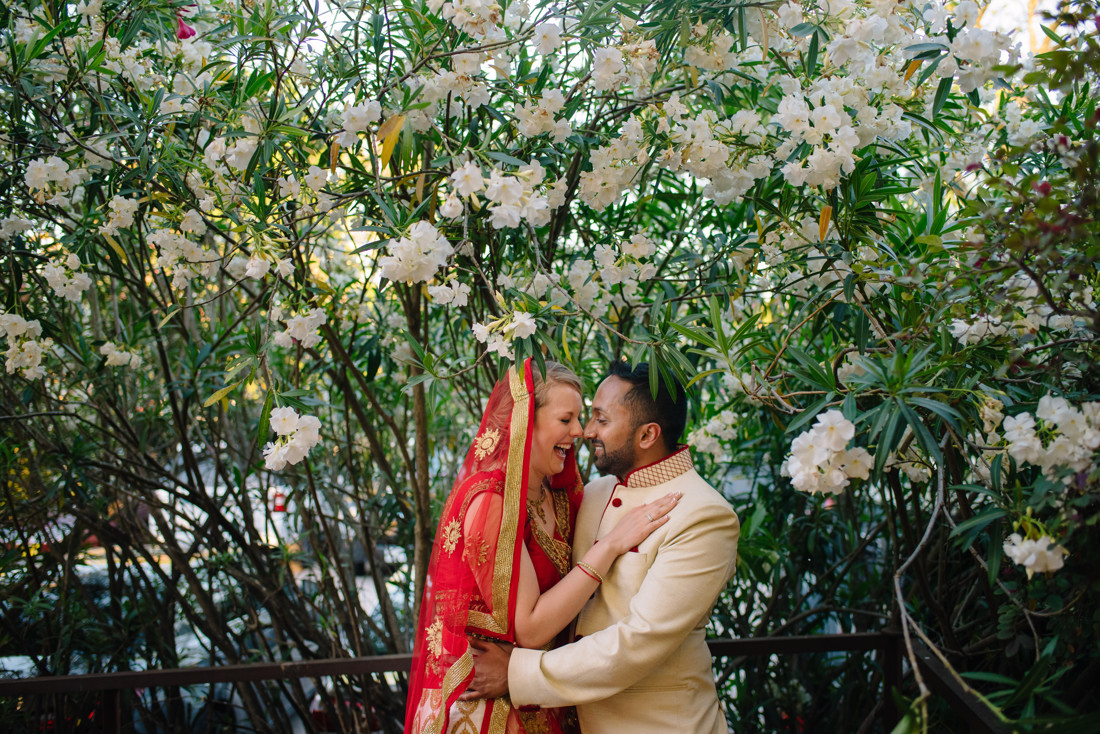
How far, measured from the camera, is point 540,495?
182 centimetres

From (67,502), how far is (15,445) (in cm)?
28

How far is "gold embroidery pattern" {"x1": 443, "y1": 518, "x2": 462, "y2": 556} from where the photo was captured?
161 cm

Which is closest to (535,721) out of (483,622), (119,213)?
(483,622)

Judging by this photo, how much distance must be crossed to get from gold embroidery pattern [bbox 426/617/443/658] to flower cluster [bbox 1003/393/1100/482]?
3.82ft

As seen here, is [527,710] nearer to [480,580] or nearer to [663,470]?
[480,580]

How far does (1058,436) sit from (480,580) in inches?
44.1

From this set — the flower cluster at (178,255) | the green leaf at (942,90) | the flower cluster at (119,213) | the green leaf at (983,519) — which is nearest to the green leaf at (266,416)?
the flower cluster at (178,255)

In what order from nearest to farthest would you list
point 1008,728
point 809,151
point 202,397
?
point 1008,728, point 809,151, point 202,397

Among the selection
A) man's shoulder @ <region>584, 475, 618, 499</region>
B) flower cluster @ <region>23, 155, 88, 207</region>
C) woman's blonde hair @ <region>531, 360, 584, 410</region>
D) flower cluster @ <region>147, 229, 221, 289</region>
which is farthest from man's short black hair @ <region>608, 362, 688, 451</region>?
flower cluster @ <region>23, 155, 88, 207</region>

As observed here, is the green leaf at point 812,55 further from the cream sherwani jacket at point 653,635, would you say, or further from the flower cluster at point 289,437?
the flower cluster at point 289,437

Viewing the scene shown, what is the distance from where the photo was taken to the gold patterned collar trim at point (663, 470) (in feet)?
5.67

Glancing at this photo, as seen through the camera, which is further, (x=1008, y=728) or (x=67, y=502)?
(x=67, y=502)

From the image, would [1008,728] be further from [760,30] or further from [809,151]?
[760,30]

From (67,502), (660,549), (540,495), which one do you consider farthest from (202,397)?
(660,549)
